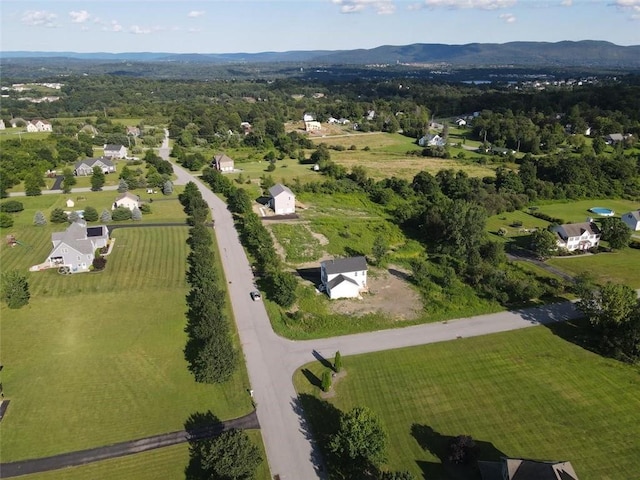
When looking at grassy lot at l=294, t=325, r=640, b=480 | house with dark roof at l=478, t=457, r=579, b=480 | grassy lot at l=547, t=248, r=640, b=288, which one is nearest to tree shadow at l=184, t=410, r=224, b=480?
grassy lot at l=294, t=325, r=640, b=480

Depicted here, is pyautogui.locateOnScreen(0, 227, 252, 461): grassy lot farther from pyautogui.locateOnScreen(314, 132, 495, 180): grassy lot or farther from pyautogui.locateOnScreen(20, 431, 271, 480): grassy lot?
pyautogui.locateOnScreen(314, 132, 495, 180): grassy lot

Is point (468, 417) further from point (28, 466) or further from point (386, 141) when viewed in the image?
point (386, 141)

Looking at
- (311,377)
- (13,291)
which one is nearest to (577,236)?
(311,377)

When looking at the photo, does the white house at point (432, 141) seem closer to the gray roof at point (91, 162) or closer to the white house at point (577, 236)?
the white house at point (577, 236)

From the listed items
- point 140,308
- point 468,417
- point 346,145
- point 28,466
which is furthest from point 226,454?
point 346,145

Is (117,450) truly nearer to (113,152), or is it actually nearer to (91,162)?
(91,162)

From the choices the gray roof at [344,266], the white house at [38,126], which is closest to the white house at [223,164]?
the gray roof at [344,266]
